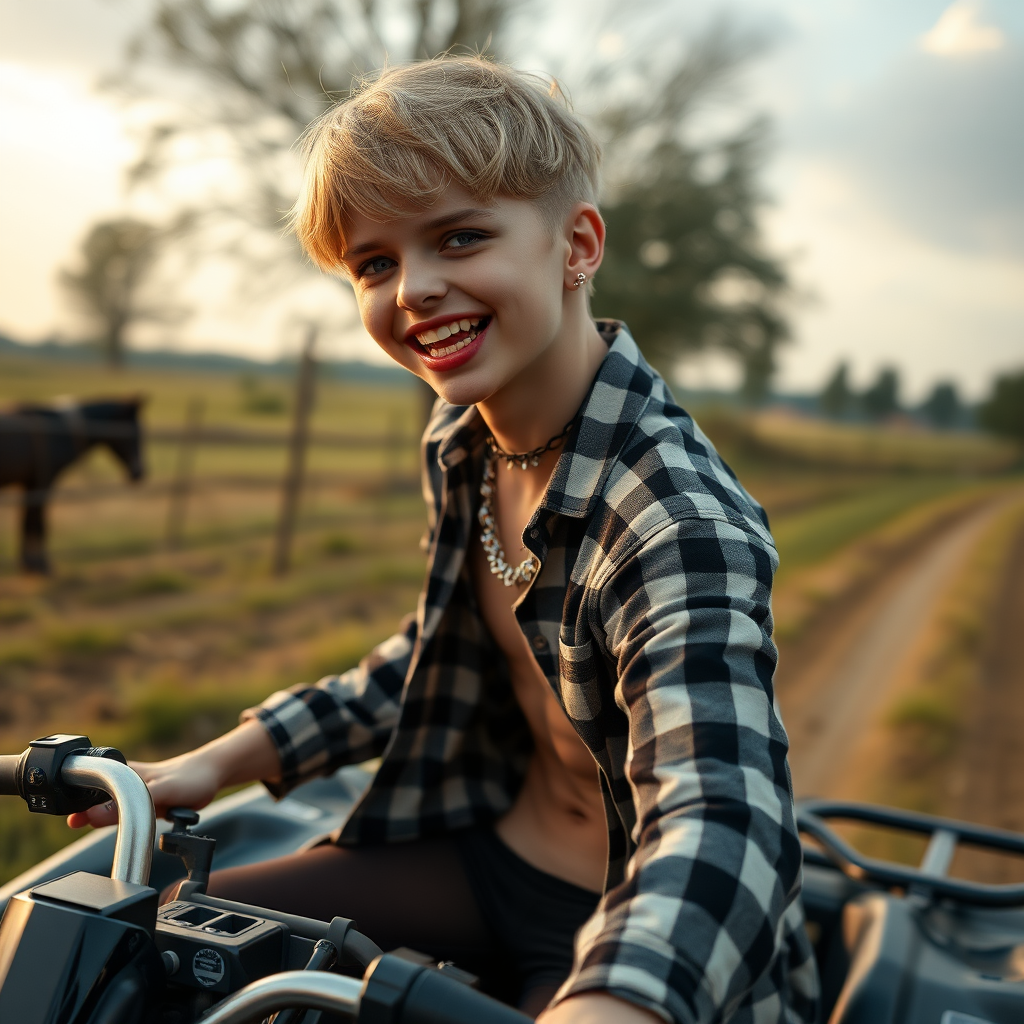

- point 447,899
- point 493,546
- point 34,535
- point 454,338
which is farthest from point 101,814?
point 34,535

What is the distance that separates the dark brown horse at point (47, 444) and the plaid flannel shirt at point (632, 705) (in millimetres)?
6649

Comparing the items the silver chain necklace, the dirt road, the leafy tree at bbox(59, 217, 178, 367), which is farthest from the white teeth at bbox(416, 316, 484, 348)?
the leafy tree at bbox(59, 217, 178, 367)

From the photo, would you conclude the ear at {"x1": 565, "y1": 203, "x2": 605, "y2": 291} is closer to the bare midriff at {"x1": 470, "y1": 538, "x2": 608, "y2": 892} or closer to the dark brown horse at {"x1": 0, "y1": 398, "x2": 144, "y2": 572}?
the bare midriff at {"x1": 470, "y1": 538, "x2": 608, "y2": 892}

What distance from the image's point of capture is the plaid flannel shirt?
89cm

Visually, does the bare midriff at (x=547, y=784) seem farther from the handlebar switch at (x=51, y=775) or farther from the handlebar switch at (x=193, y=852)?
the handlebar switch at (x=51, y=775)

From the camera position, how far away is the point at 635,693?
3.60 ft

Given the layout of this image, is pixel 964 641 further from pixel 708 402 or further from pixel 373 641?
pixel 708 402

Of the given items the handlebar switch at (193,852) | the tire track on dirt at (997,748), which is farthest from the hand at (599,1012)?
the tire track on dirt at (997,748)

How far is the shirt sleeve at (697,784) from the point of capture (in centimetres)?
85

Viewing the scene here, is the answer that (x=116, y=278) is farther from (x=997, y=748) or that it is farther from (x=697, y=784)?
(x=697, y=784)

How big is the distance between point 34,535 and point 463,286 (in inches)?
285

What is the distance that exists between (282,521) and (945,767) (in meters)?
5.76

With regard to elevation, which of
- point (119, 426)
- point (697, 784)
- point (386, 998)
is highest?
point (119, 426)

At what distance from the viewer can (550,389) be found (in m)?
1.49
